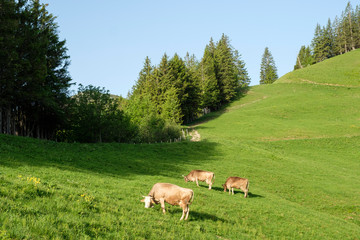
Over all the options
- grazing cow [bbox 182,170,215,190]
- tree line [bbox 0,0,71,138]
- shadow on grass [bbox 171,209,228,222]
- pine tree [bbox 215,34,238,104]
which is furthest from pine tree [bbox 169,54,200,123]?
shadow on grass [bbox 171,209,228,222]

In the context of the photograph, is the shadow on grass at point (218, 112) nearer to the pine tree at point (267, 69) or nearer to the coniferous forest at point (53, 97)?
the coniferous forest at point (53, 97)

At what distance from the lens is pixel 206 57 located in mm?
103312

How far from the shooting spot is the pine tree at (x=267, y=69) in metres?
156

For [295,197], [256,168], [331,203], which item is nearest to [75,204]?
[295,197]

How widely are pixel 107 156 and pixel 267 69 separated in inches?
5758

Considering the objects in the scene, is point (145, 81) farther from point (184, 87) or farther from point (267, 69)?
point (267, 69)

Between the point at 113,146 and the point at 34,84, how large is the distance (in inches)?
564

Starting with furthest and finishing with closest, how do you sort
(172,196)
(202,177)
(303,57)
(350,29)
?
(303,57)
(350,29)
(202,177)
(172,196)

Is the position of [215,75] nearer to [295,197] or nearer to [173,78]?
[173,78]

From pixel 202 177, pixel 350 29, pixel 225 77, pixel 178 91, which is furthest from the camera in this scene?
pixel 350 29

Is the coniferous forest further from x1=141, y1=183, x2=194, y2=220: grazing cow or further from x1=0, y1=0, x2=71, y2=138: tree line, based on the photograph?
x1=141, y1=183, x2=194, y2=220: grazing cow

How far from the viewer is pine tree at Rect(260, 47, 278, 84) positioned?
156500mm

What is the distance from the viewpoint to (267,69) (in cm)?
16038

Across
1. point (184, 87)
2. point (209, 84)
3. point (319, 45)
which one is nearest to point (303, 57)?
point (319, 45)
